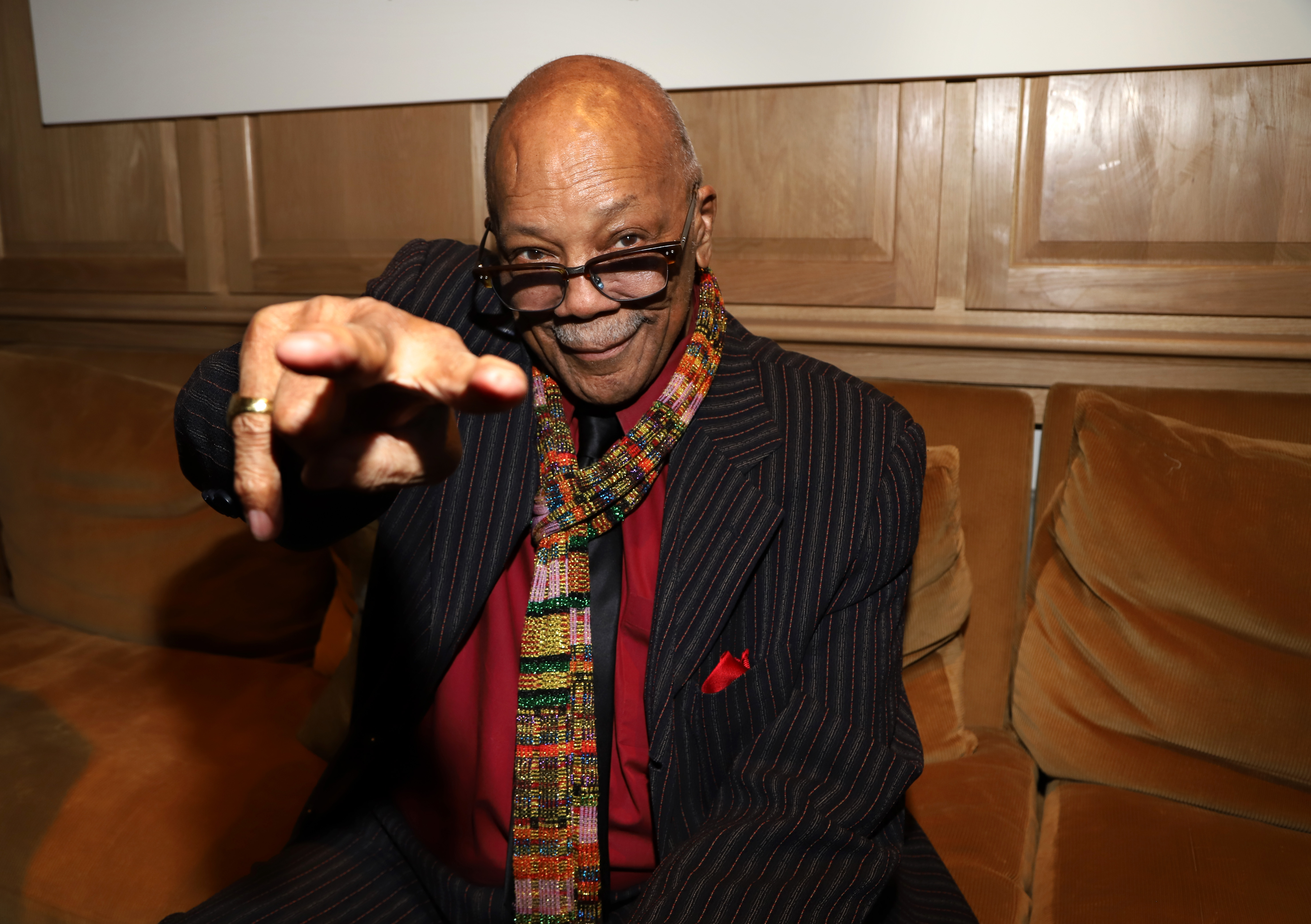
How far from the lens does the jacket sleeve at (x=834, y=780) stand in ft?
2.77

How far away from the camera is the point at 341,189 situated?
6.97 ft

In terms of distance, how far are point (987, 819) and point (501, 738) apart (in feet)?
2.50

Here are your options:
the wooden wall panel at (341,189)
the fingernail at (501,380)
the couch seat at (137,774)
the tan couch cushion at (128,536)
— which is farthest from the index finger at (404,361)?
the wooden wall panel at (341,189)

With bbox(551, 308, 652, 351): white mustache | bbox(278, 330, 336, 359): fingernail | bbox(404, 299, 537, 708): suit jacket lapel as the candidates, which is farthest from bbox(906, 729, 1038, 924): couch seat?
bbox(278, 330, 336, 359): fingernail

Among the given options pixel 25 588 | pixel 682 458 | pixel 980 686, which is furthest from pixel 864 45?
pixel 25 588

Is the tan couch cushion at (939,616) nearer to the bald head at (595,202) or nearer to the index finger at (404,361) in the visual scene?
the bald head at (595,202)

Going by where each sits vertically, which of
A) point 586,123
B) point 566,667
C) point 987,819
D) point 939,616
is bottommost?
point 987,819

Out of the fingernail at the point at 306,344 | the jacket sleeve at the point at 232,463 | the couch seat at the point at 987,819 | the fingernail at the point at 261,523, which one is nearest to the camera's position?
the fingernail at the point at 306,344

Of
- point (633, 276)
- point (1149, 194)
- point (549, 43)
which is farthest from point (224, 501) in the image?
point (1149, 194)

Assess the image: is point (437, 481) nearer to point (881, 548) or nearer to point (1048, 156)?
point (881, 548)

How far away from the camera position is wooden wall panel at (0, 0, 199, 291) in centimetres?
231

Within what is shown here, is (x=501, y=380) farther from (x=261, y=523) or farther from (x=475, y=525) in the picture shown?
(x=475, y=525)

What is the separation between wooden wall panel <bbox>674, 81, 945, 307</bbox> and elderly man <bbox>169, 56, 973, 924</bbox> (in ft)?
2.08

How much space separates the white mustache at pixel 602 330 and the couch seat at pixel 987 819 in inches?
32.5
